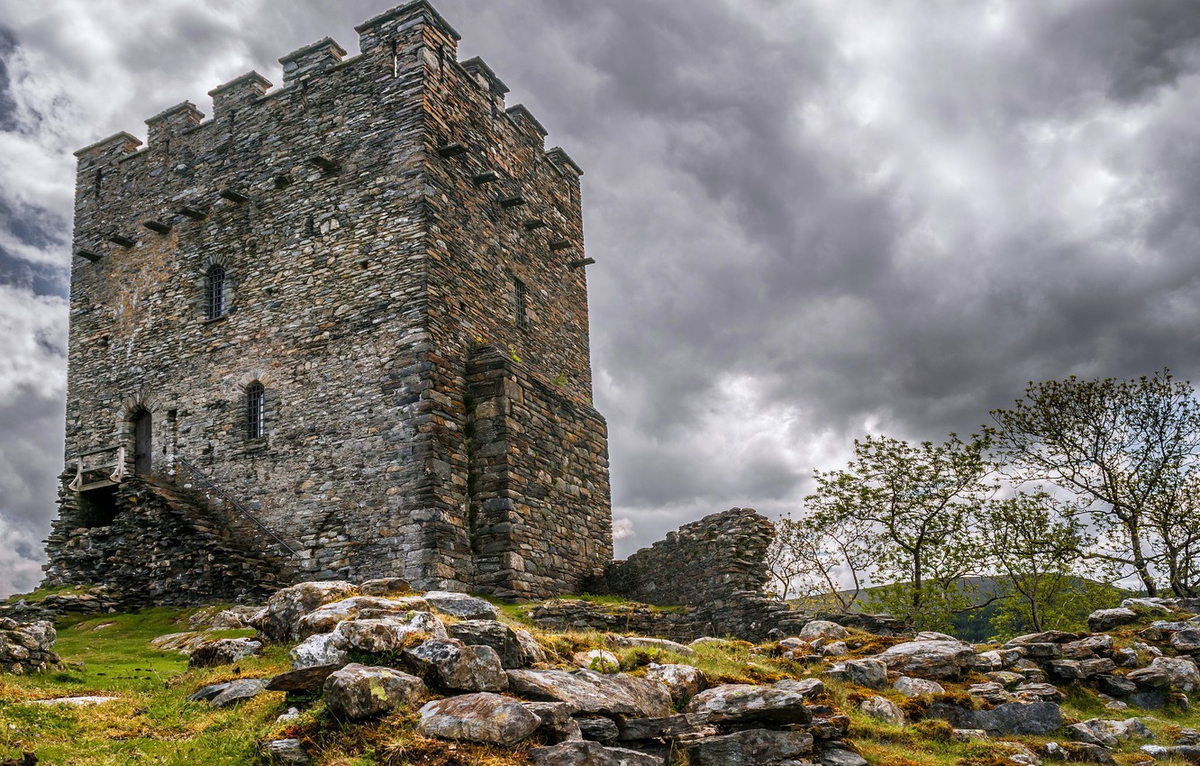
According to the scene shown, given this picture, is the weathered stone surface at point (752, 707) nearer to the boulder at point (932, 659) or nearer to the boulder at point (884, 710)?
the boulder at point (884, 710)

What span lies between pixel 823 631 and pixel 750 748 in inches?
281

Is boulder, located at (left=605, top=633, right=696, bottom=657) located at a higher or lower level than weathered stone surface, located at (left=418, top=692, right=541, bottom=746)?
higher

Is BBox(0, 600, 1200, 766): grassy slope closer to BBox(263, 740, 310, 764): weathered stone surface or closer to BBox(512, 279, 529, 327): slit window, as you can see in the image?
BBox(263, 740, 310, 764): weathered stone surface

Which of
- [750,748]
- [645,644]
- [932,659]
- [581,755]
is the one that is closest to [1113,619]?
[932,659]

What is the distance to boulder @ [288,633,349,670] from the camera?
347 inches

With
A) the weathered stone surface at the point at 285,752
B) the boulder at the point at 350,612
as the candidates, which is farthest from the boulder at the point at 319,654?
the weathered stone surface at the point at 285,752

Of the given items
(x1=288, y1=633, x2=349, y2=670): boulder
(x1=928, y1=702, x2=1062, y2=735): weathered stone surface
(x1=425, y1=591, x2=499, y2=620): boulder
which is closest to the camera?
(x1=288, y1=633, x2=349, y2=670): boulder

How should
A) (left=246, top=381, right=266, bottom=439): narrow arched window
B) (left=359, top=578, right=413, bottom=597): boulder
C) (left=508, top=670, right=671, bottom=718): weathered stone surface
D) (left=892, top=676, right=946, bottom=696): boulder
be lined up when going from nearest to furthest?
(left=508, top=670, right=671, bottom=718): weathered stone surface, (left=892, top=676, right=946, bottom=696): boulder, (left=359, top=578, right=413, bottom=597): boulder, (left=246, top=381, right=266, bottom=439): narrow arched window

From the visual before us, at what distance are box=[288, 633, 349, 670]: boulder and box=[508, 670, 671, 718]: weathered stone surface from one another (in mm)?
1690

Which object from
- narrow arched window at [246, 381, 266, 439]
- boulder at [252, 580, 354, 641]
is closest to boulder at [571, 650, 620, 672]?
boulder at [252, 580, 354, 641]

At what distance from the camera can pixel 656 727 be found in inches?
344

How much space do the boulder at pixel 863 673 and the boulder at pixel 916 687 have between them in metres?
0.19

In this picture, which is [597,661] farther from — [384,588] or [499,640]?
[384,588]

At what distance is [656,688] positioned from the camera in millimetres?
9789
